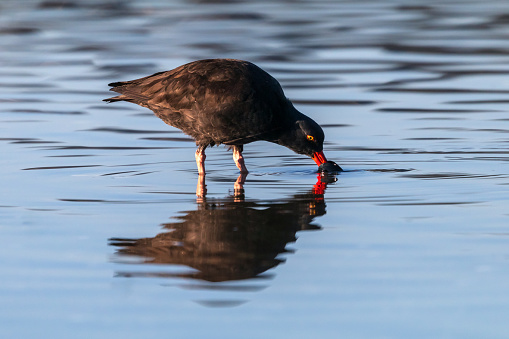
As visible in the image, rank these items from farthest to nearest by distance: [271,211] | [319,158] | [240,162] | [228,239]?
[319,158] → [240,162] → [271,211] → [228,239]

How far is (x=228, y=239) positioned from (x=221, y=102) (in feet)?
10.2

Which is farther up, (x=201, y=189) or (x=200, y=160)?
(x=200, y=160)

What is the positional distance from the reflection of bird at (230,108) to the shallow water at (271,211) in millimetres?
357

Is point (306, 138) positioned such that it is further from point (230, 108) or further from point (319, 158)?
point (230, 108)

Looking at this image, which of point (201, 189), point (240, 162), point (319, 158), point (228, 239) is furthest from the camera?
point (319, 158)

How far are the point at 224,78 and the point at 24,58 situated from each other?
35.0 feet

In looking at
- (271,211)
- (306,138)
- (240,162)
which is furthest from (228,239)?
(306,138)

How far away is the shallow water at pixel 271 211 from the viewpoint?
17.1 feet

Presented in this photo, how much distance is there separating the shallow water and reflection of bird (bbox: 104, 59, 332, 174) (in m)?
0.36

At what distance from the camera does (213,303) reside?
17.5 feet

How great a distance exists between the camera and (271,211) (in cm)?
781

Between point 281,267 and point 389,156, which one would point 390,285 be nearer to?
point 281,267

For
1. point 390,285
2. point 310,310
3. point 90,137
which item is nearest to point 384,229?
point 390,285

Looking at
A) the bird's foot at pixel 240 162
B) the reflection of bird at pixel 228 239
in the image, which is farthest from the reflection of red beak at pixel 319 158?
the reflection of bird at pixel 228 239
